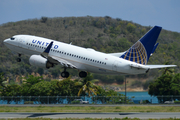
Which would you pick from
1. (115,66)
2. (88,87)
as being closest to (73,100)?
(88,87)

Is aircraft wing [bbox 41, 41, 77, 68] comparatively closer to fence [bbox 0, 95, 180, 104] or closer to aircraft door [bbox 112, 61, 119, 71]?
aircraft door [bbox 112, 61, 119, 71]

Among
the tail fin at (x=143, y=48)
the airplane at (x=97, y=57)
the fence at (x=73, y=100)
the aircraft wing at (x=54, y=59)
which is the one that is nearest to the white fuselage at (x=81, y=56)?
the airplane at (x=97, y=57)

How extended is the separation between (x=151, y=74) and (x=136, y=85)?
32.9 feet

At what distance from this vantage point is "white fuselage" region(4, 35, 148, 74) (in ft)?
149

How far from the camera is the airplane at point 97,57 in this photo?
149ft

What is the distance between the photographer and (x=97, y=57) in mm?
46719

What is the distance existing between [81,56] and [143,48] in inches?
389

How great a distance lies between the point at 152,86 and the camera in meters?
99.4

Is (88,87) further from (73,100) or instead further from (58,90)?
(73,100)

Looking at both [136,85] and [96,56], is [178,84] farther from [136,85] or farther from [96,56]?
[96,56]

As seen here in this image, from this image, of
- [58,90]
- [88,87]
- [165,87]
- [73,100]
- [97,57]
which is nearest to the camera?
[97,57]

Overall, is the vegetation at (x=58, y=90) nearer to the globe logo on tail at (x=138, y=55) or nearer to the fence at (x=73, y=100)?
the fence at (x=73, y=100)

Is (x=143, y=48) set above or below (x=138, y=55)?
above

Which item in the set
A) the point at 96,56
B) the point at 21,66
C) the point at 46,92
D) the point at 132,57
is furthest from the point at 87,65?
the point at 21,66
